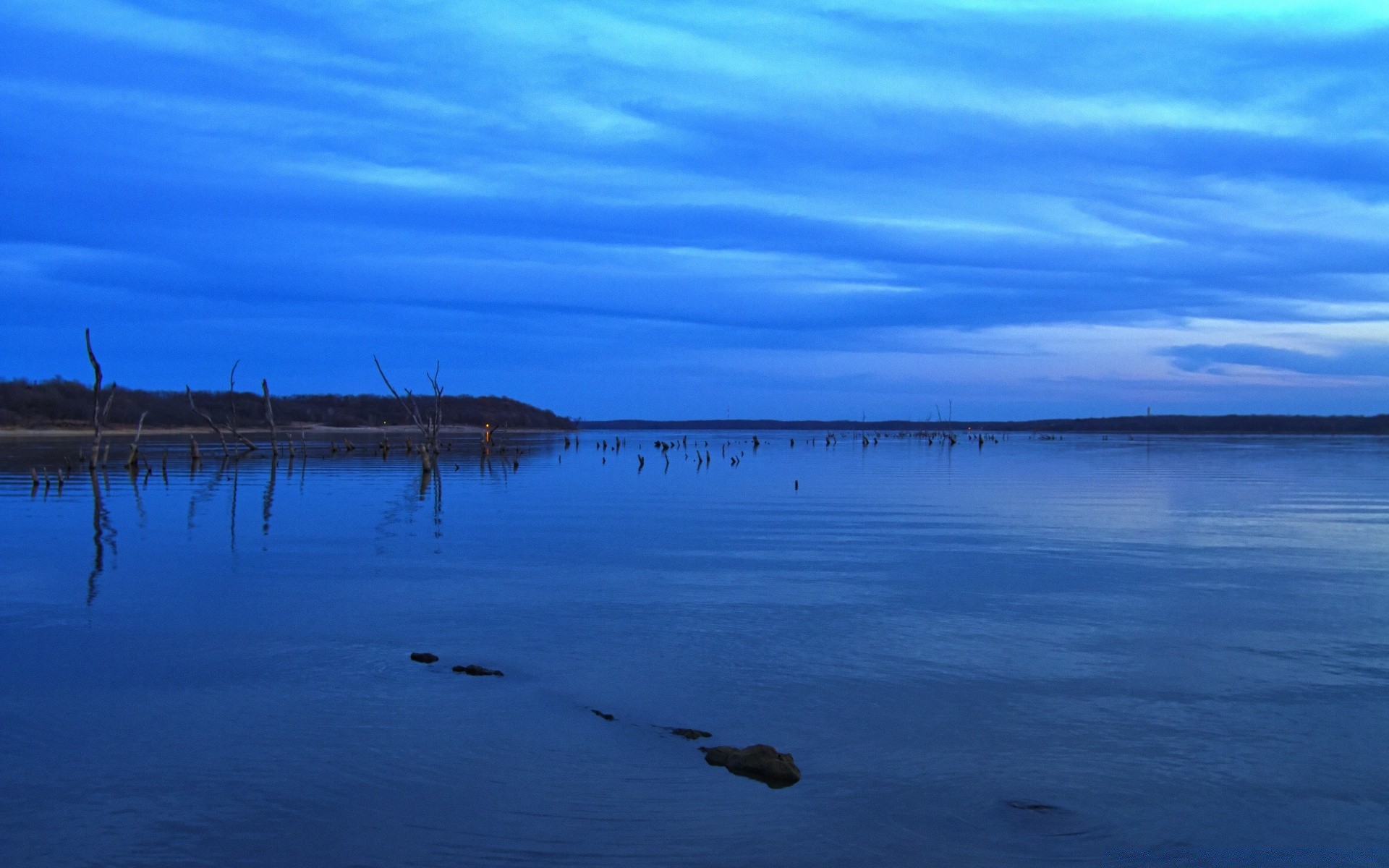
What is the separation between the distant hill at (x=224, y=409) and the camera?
319ft

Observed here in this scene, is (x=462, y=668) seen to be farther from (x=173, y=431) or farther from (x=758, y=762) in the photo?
(x=173, y=431)

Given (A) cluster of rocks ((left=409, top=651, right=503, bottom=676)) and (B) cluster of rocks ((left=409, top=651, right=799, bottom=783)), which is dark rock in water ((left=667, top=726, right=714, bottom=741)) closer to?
(B) cluster of rocks ((left=409, top=651, right=799, bottom=783))

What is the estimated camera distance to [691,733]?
8.14m

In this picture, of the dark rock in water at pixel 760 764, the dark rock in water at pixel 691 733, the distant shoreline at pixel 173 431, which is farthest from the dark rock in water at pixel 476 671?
the distant shoreline at pixel 173 431

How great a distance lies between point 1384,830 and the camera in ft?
21.4

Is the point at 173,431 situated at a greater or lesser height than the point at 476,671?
greater

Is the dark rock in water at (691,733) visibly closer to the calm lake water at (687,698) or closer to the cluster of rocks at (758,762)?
the calm lake water at (687,698)

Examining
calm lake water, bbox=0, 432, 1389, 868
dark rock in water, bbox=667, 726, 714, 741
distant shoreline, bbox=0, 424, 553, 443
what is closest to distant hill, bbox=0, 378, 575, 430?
distant shoreline, bbox=0, 424, 553, 443

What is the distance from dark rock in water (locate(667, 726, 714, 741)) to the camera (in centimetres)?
809

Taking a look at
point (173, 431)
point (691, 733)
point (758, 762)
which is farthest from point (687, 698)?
point (173, 431)

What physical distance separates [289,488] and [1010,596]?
25.5 meters

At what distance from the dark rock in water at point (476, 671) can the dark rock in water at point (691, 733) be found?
231 cm

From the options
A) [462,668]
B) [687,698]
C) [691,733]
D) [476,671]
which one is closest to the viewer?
[691,733]

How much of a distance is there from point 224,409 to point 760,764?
432ft
